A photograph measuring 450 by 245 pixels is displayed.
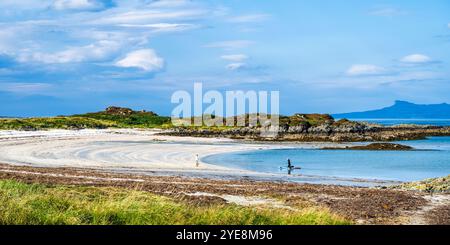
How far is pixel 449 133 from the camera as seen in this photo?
103688 mm

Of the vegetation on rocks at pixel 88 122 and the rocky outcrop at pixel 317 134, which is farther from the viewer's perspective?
the vegetation on rocks at pixel 88 122

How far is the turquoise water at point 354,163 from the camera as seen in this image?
37094 millimetres

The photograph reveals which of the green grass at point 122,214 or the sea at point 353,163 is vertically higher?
the green grass at point 122,214

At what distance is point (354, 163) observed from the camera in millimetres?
45594

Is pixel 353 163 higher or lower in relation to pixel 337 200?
lower

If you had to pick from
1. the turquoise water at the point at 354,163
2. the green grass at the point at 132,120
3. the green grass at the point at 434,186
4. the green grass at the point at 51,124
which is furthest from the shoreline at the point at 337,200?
the green grass at the point at 132,120

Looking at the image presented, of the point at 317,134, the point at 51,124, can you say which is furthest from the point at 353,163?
the point at 51,124

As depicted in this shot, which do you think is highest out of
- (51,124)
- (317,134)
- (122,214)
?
(51,124)

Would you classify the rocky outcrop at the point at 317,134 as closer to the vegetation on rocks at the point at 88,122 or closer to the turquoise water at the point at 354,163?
the turquoise water at the point at 354,163

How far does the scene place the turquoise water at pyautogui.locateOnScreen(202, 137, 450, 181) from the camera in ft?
122

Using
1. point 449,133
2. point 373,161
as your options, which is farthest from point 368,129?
point 373,161

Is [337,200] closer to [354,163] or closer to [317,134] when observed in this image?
[354,163]

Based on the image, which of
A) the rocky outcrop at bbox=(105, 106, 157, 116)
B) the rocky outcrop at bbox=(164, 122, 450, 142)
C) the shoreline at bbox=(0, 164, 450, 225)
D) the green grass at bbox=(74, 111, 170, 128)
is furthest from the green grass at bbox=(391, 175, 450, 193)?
the rocky outcrop at bbox=(105, 106, 157, 116)
